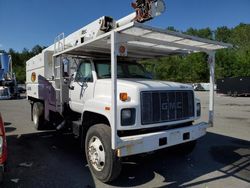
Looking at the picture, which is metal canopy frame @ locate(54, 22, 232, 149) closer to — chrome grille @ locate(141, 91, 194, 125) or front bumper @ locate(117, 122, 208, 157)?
front bumper @ locate(117, 122, 208, 157)

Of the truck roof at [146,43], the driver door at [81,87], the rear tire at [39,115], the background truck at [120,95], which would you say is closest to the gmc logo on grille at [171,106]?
the background truck at [120,95]

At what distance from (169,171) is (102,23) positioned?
3.46 metres

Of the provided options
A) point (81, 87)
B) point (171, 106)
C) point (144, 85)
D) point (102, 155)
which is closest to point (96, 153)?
point (102, 155)

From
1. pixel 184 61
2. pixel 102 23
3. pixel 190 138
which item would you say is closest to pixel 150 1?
pixel 102 23

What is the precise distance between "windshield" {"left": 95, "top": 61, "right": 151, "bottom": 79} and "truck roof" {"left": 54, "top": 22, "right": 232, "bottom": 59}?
0.33m

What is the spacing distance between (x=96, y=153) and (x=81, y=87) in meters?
1.88

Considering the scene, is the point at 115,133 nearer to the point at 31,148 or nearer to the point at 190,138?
the point at 190,138

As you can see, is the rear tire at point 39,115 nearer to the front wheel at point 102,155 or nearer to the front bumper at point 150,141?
the front wheel at point 102,155

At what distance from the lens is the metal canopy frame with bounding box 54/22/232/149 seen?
428cm

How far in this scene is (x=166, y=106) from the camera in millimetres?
5078

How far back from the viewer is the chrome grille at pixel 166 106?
15.6ft

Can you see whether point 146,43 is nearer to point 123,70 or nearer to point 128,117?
point 123,70

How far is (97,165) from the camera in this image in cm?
492

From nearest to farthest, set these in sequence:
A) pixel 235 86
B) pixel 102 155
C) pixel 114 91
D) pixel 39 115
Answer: pixel 114 91 → pixel 102 155 → pixel 39 115 → pixel 235 86
